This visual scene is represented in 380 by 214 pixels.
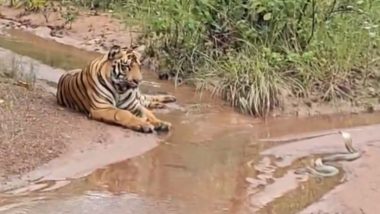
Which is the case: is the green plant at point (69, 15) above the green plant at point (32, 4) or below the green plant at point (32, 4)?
below

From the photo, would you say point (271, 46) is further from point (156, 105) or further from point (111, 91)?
point (111, 91)

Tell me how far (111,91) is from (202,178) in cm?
197

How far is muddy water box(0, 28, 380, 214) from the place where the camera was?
19.6ft

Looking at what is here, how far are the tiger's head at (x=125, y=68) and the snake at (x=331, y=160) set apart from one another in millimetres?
1962

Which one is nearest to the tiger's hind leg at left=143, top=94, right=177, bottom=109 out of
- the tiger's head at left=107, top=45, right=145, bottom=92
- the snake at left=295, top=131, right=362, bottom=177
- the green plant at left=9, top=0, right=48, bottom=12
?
the tiger's head at left=107, top=45, right=145, bottom=92

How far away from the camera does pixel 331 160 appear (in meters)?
7.11

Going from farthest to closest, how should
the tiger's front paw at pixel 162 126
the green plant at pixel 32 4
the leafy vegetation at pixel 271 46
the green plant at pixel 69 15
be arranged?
1. the green plant at pixel 32 4
2. the green plant at pixel 69 15
3. the leafy vegetation at pixel 271 46
4. the tiger's front paw at pixel 162 126

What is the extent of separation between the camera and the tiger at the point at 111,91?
8.06 m

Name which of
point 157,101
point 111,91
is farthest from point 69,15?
point 111,91

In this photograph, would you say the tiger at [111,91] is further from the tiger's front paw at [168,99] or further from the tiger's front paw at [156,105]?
the tiger's front paw at [168,99]

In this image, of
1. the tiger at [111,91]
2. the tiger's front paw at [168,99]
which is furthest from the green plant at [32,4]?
the tiger at [111,91]

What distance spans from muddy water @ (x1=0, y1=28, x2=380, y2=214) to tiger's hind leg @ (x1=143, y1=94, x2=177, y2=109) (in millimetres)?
129

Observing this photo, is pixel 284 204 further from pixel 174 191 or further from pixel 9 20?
pixel 9 20

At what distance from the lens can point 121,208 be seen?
232 inches
